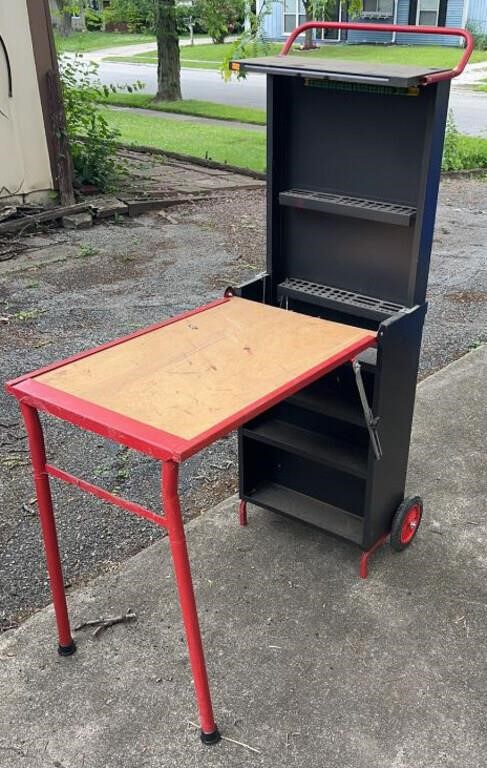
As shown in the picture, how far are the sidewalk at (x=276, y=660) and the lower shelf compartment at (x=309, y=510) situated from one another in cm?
13

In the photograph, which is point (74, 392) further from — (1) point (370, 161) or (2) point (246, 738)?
(1) point (370, 161)

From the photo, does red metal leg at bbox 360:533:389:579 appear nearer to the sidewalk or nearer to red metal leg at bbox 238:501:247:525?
the sidewalk

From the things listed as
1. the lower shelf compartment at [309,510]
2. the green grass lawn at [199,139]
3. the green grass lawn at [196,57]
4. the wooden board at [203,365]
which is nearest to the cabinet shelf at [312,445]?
the lower shelf compartment at [309,510]

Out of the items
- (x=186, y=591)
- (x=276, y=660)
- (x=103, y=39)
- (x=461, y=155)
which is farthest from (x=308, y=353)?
(x=103, y=39)

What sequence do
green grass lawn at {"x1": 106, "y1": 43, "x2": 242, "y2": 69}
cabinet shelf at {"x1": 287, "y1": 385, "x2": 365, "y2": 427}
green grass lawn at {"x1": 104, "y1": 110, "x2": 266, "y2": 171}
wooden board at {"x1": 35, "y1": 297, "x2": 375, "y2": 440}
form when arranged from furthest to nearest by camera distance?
green grass lawn at {"x1": 106, "y1": 43, "x2": 242, "y2": 69}, green grass lawn at {"x1": 104, "y1": 110, "x2": 266, "y2": 171}, cabinet shelf at {"x1": 287, "y1": 385, "x2": 365, "y2": 427}, wooden board at {"x1": 35, "y1": 297, "x2": 375, "y2": 440}

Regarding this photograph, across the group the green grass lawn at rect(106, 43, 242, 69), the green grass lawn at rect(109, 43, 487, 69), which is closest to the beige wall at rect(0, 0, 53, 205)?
the green grass lawn at rect(109, 43, 487, 69)

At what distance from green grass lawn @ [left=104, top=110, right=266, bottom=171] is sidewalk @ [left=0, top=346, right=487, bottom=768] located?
333 inches

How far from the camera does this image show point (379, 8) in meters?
33.1

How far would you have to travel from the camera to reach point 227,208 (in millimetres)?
8789

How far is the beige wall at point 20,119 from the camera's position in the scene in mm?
7277

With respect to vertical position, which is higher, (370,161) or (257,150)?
(370,161)

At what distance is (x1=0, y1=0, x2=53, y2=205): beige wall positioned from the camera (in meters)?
7.28

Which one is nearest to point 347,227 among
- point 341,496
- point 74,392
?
point 341,496

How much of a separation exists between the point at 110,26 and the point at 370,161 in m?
50.4
